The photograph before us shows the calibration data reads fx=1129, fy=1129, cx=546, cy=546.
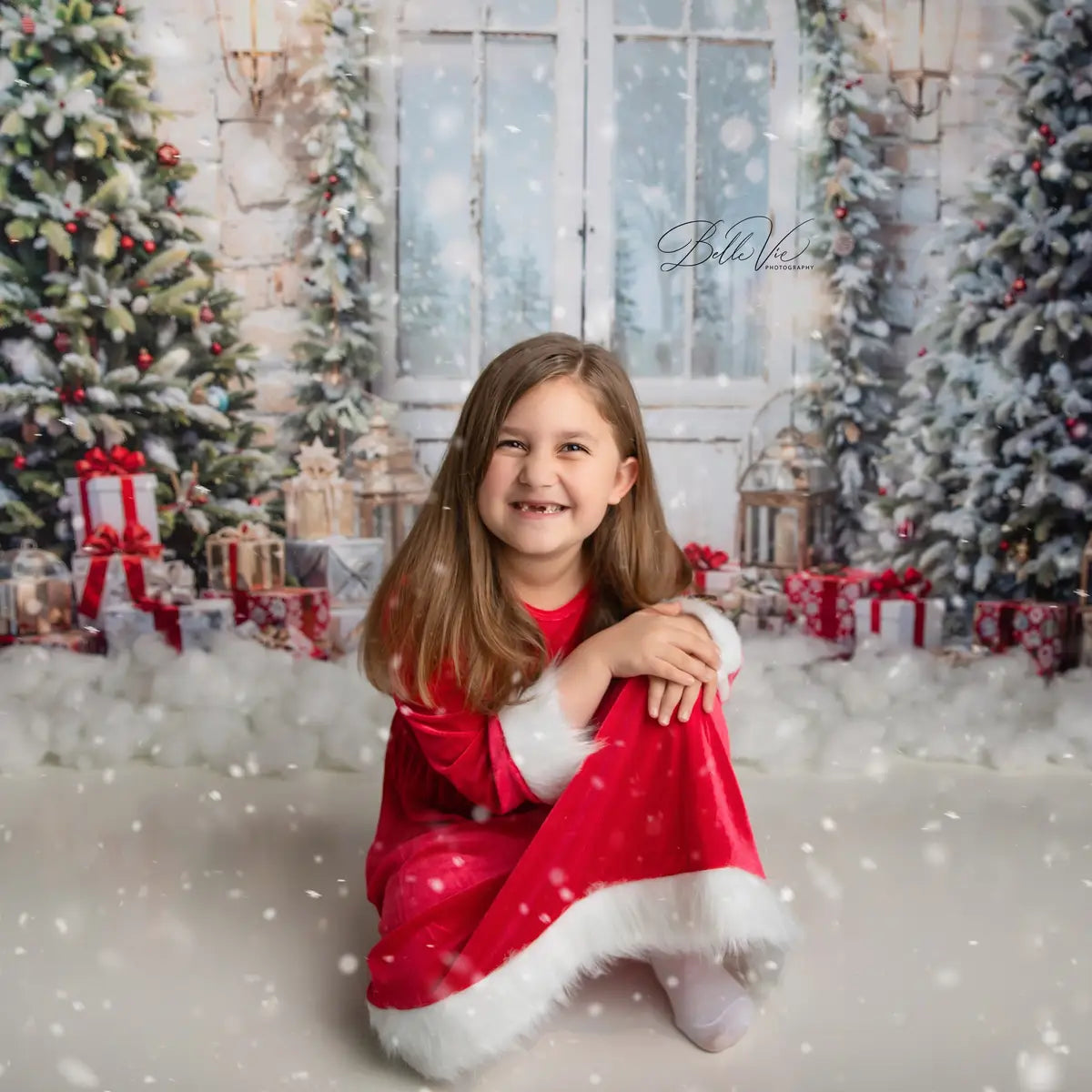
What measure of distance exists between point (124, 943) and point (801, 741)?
1410mm

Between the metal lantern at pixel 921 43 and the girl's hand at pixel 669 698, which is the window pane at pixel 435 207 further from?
the girl's hand at pixel 669 698

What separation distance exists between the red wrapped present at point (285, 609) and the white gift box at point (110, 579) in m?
0.28

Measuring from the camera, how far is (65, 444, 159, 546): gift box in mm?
3055

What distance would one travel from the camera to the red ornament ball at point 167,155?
314cm

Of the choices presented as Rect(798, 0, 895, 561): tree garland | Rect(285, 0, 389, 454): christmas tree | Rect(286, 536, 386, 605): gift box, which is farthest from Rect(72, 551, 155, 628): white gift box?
Rect(798, 0, 895, 561): tree garland

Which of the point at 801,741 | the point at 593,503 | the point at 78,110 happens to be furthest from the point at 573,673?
the point at 78,110

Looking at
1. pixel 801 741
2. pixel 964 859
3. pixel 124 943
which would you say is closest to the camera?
pixel 124 943

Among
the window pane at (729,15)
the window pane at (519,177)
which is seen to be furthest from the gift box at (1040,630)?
the window pane at (729,15)

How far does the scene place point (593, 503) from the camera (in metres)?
1.32

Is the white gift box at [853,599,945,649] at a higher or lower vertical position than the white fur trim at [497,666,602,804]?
lower

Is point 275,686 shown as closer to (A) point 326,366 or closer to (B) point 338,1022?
(A) point 326,366

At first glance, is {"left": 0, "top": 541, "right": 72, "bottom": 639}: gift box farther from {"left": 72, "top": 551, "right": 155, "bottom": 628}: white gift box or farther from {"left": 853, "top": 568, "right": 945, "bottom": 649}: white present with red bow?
{"left": 853, "top": 568, "right": 945, "bottom": 649}: white present with red bow

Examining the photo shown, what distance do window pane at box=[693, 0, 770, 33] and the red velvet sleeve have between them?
8.75ft

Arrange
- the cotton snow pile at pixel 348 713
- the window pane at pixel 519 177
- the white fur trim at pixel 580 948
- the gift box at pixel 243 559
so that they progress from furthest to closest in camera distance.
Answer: the window pane at pixel 519 177, the gift box at pixel 243 559, the cotton snow pile at pixel 348 713, the white fur trim at pixel 580 948
